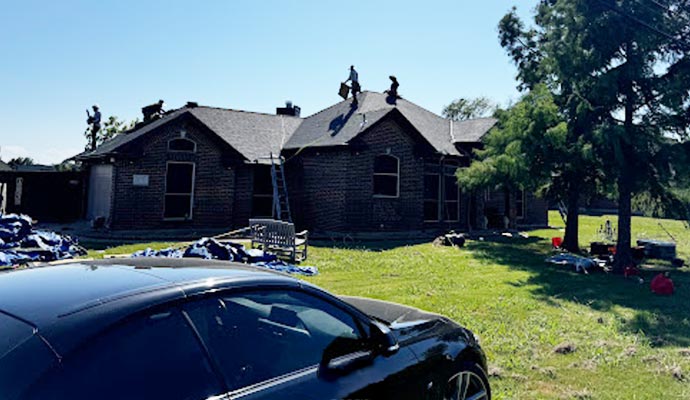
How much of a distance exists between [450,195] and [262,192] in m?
8.74

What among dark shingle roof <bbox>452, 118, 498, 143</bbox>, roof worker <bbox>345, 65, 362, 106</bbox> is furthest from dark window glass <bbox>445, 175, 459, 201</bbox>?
roof worker <bbox>345, 65, 362, 106</bbox>

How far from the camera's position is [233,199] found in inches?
715

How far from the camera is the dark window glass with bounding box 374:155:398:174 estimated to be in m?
18.1

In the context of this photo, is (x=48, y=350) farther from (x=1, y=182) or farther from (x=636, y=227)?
(x=636, y=227)

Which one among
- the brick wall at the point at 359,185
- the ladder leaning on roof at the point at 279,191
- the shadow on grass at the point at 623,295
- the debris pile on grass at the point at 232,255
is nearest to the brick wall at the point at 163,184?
the ladder leaning on roof at the point at 279,191

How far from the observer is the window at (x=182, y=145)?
16859 mm

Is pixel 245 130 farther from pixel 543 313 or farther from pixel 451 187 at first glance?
pixel 543 313

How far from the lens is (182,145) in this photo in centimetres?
1712

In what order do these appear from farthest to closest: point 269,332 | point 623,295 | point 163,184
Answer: point 163,184
point 623,295
point 269,332

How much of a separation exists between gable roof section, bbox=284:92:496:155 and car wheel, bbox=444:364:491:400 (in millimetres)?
14208

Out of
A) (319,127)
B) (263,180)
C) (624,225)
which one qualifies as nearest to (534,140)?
(624,225)

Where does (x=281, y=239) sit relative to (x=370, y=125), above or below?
below

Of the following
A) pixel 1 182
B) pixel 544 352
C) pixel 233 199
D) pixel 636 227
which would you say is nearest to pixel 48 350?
pixel 544 352

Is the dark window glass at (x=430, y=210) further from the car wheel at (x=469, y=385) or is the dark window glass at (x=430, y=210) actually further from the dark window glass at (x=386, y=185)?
the car wheel at (x=469, y=385)
